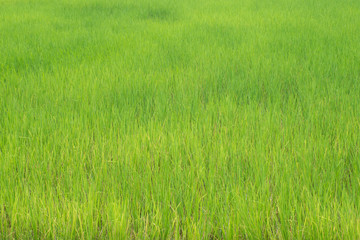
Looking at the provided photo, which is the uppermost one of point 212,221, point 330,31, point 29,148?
point 330,31

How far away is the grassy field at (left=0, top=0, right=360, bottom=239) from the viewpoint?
87cm

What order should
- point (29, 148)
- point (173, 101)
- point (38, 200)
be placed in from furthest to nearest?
point (173, 101) → point (29, 148) → point (38, 200)

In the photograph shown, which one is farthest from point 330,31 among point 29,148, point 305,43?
point 29,148

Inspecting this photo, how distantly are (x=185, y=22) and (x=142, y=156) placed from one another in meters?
3.34

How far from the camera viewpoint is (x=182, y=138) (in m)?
1.27

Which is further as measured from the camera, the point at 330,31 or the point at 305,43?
the point at 330,31

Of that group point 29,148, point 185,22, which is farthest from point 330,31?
point 29,148

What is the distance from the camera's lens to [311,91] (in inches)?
71.9

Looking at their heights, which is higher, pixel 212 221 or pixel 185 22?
pixel 185 22

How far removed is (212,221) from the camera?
0.88 meters

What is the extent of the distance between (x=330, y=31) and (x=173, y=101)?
2.71m

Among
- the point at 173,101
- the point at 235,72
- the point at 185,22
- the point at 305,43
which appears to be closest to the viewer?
the point at 173,101

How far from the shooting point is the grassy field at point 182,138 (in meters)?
0.87

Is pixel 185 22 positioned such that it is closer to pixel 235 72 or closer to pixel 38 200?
pixel 235 72
